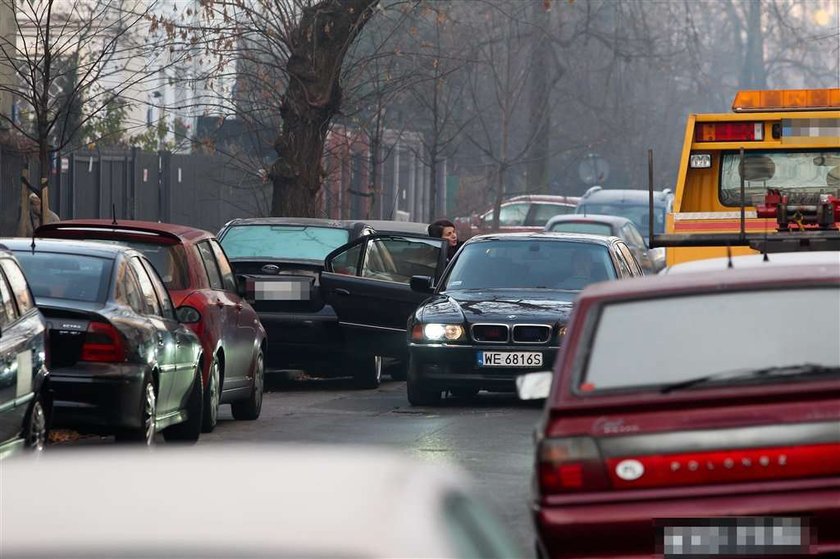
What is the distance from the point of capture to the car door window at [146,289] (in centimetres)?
1162

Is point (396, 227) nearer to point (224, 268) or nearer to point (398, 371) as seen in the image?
point (398, 371)

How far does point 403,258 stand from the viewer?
1814 centimetres

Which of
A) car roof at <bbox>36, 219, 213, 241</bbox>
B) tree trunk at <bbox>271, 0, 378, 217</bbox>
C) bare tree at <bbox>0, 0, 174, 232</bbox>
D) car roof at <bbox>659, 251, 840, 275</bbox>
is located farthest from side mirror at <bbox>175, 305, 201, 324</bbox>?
tree trunk at <bbox>271, 0, 378, 217</bbox>

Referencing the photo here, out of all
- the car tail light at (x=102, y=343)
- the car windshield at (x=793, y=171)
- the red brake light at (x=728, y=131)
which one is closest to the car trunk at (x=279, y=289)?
the red brake light at (x=728, y=131)

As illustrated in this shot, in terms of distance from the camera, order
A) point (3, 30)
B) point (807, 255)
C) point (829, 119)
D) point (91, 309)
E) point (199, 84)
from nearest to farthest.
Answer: point (807, 255)
point (91, 309)
point (829, 119)
point (3, 30)
point (199, 84)

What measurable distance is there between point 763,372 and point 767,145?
1016 centimetres

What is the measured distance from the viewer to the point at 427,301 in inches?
619

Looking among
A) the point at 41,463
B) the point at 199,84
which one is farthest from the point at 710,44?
the point at 41,463

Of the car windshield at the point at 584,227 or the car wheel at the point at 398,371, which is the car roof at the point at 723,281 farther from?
the car windshield at the point at 584,227

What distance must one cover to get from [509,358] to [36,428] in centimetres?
595

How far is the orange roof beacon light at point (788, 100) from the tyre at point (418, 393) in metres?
3.68

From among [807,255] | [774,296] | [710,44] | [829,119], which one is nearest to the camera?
[774,296]

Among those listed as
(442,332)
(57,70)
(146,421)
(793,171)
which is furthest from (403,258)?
(57,70)

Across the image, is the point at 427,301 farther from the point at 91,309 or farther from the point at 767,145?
the point at 91,309
